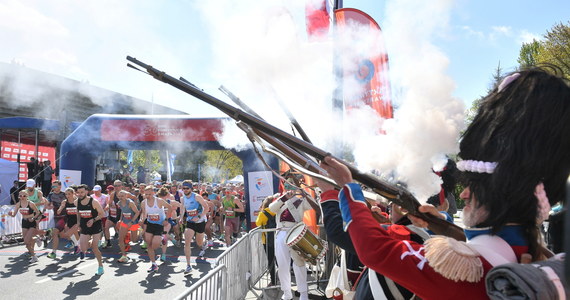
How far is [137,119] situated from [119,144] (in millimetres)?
1108

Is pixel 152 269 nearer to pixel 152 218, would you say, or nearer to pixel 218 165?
pixel 152 218

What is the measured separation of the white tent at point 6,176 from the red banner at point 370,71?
57.6 ft

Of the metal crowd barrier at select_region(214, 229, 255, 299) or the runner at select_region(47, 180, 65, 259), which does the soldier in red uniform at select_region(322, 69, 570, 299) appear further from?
the runner at select_region(47, 180, 65, 259)

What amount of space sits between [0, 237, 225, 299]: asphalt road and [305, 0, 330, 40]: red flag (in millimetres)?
5190

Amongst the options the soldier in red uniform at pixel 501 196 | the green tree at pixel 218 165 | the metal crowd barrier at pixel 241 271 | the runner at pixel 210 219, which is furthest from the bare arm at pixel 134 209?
the green tree at pixel 218 165

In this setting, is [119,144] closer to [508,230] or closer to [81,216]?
[81,216]

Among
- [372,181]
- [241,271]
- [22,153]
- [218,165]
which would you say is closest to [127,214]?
[241,271]

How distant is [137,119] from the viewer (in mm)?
13023

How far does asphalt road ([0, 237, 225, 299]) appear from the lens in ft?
23.1

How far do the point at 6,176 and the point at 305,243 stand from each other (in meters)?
17.2

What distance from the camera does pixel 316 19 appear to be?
19.0ft

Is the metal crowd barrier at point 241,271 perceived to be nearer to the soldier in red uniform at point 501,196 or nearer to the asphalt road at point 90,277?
the asphalt road at point 90,277

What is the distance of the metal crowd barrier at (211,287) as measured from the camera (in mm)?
3716

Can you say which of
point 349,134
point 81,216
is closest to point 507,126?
point 349,134
